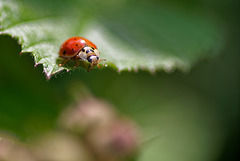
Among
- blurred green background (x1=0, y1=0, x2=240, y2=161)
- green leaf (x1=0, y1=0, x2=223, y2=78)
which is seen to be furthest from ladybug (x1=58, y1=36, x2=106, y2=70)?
blurred green background (x1=0, y1=0, x2=240, y2=161)

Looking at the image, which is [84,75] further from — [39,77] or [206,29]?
[206,29]

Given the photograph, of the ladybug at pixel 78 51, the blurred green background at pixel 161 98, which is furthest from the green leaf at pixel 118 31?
the blurred green background at pixel 161 98

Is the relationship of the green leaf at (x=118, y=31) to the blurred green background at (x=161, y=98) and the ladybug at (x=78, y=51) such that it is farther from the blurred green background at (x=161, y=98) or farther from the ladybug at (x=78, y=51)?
the blurred green background at (x=161, y=98)

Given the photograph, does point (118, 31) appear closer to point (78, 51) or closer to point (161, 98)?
point (78, 51)

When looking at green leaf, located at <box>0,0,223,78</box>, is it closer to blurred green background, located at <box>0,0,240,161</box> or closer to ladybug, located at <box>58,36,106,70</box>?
ladybug, located at <box>58,36,106,70</box>

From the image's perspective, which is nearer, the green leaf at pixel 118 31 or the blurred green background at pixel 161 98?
the green leaf at pixel 118 31

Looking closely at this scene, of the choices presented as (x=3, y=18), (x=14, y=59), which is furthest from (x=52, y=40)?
(x=14, y=59)
